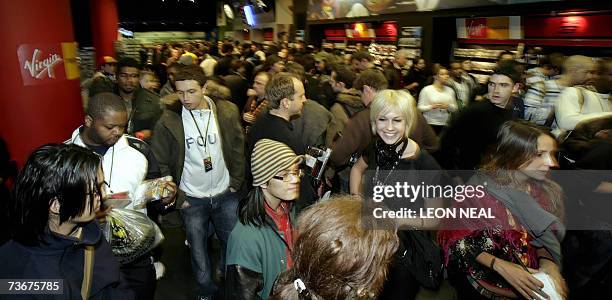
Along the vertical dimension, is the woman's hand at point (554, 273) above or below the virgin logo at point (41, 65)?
below

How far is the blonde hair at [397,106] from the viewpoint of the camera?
248 centimetres

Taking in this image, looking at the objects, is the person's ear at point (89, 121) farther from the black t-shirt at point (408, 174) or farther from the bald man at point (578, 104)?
the bald man at point (578, 104)

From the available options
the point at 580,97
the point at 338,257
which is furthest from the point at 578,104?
the point at 338,257

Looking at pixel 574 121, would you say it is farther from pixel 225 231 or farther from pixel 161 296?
pixel 161 296

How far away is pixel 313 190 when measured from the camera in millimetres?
2961

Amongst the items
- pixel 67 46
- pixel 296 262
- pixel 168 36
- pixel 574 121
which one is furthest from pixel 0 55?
pixel 168 36

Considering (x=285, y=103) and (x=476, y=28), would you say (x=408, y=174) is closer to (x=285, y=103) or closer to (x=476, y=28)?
(x=285, y=103)

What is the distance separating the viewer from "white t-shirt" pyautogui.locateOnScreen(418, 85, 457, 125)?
5043 millimetres

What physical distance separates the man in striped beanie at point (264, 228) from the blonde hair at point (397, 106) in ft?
Answer: 2.52

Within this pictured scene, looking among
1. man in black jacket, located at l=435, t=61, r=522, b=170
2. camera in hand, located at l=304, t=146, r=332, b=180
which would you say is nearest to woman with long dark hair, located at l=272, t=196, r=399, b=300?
camera in hand, located at l=304, t=146, r=332, b=180

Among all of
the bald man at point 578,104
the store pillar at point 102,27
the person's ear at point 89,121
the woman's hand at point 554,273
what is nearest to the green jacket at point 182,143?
the person's ear at point 89,121

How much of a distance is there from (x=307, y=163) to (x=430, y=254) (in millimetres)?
1164

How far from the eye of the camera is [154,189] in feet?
7.15

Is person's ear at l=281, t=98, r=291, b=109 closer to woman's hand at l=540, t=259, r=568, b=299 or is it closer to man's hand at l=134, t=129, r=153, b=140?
man's hand at l=134, t=129, r=153, b=140
